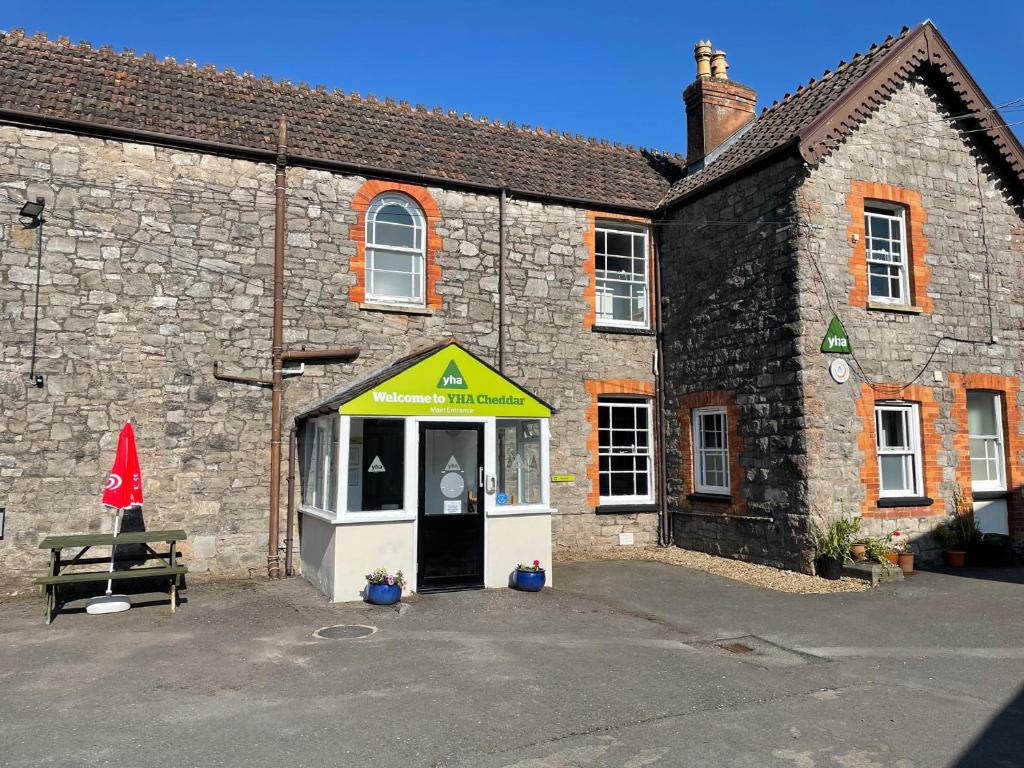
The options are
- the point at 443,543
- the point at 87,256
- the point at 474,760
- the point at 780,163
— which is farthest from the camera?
the point at 780,163

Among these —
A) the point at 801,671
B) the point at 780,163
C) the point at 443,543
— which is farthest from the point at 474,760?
the point at 780,163

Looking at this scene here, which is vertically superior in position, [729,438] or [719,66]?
[719,66]

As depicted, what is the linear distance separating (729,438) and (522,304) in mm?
4144

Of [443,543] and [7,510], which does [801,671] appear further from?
[7,510]

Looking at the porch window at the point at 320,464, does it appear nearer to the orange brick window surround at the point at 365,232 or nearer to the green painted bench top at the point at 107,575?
the green painted bench top at the point at 107,575

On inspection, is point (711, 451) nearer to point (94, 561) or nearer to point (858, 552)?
point (858, 552)

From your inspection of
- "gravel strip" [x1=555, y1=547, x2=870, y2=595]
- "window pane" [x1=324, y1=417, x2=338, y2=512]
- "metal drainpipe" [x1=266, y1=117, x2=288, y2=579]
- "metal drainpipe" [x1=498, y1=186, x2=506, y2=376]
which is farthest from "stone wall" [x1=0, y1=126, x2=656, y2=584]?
"gravel strip" [x1=555, y1=547, x2=870, y2=595]

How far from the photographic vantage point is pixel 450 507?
10.0 metres

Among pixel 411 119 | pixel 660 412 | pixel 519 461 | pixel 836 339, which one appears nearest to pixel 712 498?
pixel 660 412

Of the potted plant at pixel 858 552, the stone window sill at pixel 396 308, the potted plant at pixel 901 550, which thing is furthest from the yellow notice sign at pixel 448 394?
the potted plant at pixel 901 550

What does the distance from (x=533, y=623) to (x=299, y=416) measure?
16.2 ft

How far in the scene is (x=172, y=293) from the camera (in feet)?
36.2

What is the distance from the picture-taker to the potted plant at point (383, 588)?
9102 mm

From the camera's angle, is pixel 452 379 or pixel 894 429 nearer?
pixel 452 379
